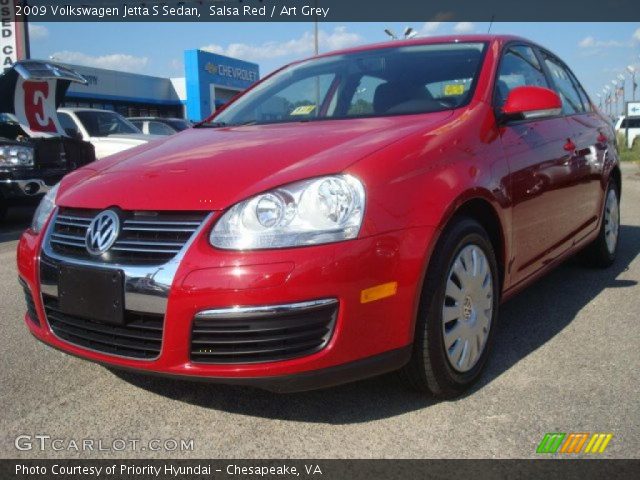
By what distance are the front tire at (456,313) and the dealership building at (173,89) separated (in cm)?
2704

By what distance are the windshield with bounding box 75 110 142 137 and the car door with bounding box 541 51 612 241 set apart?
8.11 m

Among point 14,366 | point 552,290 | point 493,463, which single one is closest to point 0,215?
point 14,366

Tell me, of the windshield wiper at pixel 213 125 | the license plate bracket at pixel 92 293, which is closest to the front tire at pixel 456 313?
the license plate bracket at pixel 92 293

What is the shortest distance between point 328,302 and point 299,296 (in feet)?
0.33

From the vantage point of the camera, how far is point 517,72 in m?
3.48

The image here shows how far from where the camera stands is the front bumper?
2.03m

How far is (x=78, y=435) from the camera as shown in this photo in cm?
234

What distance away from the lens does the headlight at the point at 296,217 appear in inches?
81.7

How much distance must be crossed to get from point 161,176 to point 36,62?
6356 millimetres

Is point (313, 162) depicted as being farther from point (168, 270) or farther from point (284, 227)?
point (168, 270)

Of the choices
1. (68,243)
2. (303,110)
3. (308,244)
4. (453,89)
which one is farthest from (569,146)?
(68,243)

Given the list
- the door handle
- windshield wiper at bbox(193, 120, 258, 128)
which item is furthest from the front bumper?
the door handle

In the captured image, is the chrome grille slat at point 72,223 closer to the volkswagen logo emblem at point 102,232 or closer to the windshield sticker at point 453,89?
the volkswagen logo emblem at point 102,232

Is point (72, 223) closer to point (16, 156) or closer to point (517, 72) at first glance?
point (517, 72)
